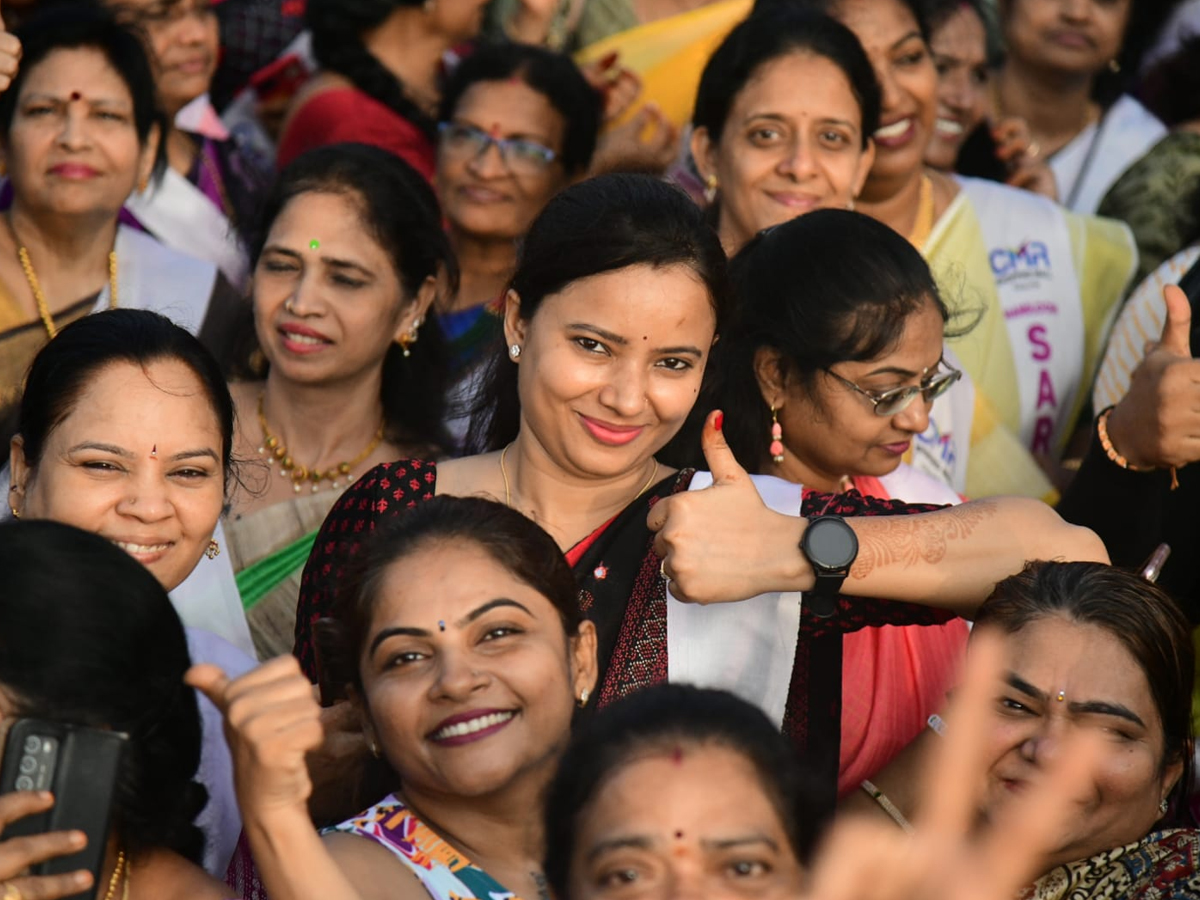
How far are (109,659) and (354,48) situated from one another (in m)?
3.12

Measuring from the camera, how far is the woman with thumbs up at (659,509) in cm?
300

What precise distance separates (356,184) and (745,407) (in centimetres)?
116

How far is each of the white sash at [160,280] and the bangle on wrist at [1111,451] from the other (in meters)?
2.13

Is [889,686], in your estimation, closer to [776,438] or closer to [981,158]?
[776,438]

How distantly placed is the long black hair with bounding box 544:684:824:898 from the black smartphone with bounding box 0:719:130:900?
0.56 meters

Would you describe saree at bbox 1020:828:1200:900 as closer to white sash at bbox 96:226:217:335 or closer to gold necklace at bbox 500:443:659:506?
gold necklace at bbox 500:443:659:506

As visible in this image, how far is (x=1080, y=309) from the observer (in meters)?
4.93

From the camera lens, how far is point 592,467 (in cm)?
323

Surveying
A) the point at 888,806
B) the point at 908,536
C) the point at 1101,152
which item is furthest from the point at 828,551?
the point at 1101,152

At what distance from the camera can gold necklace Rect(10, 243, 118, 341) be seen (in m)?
4.46

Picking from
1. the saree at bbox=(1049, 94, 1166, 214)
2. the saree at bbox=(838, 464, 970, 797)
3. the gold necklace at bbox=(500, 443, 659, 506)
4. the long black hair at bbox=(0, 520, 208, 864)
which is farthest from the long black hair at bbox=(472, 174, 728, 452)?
the saree at bbox=(1049, 94, 1166, 214)

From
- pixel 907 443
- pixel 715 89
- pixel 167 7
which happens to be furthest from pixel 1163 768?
pixel 167 7

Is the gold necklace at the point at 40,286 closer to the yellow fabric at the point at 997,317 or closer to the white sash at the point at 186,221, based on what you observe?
the white sash at the point at 186,221

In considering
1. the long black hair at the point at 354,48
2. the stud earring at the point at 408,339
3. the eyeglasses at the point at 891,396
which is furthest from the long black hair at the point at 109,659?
the long black hair at the point at 354,48
